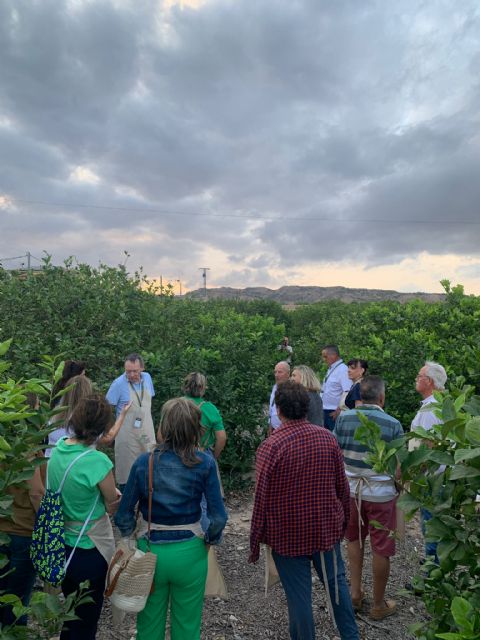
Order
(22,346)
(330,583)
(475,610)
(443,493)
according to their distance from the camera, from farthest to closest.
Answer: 1. (22,346)
2. (330,583)
3. (443,493)
4. (475,610)

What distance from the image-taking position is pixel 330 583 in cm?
312

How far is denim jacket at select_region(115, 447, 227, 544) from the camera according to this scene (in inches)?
110

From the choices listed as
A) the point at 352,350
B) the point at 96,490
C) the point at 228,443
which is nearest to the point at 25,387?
the point at 96,490

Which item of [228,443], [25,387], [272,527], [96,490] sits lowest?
[228,443]

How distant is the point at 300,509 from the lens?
3010 millimetres

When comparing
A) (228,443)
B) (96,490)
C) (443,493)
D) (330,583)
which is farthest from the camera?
(228,443)

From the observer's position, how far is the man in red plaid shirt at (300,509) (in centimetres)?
302

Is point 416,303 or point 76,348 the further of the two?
point 416,303

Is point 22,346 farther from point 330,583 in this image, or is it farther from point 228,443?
point 330,583

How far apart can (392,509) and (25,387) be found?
291 centimetres

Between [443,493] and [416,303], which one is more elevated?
[416,303]

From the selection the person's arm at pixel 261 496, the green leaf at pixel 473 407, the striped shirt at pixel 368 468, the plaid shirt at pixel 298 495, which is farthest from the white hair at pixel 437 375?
the green leaf at pixel 473 407

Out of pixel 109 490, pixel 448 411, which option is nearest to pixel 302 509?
pixel 109 490

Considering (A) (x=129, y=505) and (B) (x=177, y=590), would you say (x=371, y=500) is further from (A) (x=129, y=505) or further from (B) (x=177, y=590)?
(A) (x=129, y=505)
